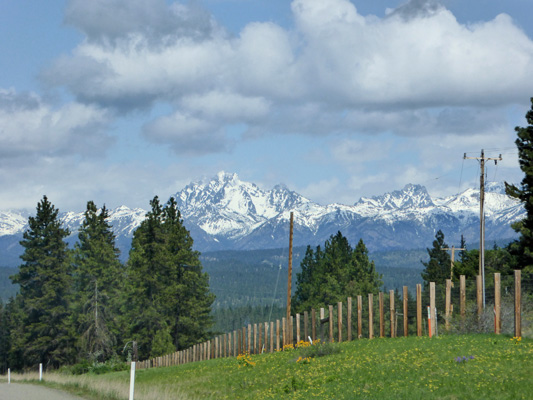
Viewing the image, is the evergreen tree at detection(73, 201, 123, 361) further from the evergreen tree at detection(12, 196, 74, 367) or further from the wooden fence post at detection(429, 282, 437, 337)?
the wooden fence post at detection(429, 282, 437, 337)

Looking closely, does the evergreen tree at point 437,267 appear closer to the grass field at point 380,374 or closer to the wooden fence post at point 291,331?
the wooden fence post at point 291,331

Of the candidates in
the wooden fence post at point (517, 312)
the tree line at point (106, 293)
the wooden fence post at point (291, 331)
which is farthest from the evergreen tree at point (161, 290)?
the wooden fence post at point (517, 312)

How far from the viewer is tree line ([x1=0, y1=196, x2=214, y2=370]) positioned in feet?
221

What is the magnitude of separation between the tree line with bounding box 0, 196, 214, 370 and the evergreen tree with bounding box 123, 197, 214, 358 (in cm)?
10

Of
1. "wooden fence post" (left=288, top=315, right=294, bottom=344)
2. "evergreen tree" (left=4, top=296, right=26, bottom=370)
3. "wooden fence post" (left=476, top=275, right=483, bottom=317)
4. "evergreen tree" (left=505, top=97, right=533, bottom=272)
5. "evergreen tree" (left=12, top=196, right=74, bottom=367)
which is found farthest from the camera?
"evergreen tree" (left=4, top=296, right=26, bottom=370)

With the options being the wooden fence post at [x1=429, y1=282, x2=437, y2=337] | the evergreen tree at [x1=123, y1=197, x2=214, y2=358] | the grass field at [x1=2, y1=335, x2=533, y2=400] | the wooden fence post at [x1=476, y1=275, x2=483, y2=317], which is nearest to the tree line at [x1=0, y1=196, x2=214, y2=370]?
the evergreen tree at [x1=123, y1=197, x2=214, y2=358]

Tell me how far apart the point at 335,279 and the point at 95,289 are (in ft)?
86.2

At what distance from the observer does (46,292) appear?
70.6 metres

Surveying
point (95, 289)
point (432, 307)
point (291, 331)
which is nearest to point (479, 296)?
point (432, 307)

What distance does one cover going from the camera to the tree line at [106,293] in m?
67.2

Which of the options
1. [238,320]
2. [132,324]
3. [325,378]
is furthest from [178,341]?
[238,320]

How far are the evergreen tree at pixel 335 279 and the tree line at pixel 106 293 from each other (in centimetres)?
1332

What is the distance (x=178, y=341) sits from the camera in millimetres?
69875

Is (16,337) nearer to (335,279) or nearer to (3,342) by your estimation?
(3,342)
